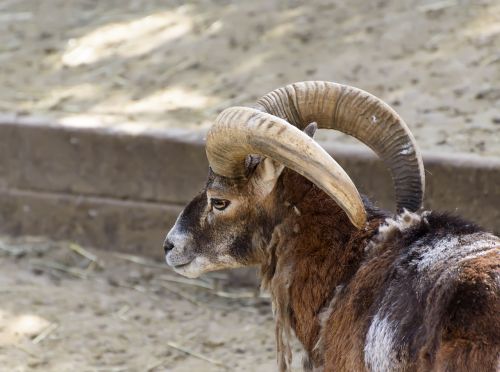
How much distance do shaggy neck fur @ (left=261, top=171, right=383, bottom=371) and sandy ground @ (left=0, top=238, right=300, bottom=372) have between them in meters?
1.45

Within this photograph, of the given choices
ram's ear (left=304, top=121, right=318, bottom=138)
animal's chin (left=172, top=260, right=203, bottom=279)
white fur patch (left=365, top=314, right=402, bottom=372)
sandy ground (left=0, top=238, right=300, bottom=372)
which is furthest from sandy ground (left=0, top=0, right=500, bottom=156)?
white fur patch (left=365, top=314, right=402, bottom=372)

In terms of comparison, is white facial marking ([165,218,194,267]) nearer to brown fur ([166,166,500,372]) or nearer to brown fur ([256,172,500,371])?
brown fur ([166,166,500,372])

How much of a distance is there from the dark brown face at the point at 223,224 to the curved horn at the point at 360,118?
394mm

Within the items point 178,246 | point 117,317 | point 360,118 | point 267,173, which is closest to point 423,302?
point 267,173

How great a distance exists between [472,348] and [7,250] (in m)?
5.04

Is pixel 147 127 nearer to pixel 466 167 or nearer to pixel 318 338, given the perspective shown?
pixel 466 167

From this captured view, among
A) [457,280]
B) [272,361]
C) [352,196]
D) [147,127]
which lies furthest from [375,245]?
[147,127]

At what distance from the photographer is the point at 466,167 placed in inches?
255

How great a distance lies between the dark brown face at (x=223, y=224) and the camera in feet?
16.0

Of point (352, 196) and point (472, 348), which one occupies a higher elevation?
point (352, 196)

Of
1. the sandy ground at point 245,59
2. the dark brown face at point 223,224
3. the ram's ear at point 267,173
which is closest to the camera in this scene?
the ram's ear at point 267,173

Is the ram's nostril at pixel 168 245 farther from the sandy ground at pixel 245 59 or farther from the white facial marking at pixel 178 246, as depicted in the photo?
the sandy ground at pixel 245 59

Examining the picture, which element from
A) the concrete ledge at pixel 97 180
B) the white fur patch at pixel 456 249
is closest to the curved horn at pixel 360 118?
the white fur patch at pixel 456 249

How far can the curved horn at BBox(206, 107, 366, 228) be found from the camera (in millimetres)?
4297
